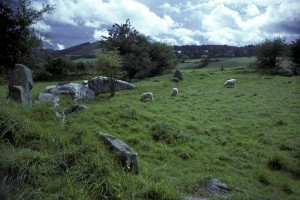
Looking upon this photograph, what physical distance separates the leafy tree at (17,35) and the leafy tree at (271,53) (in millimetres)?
43011

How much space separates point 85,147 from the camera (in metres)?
7.07

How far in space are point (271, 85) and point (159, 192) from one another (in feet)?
112

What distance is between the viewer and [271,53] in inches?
2138

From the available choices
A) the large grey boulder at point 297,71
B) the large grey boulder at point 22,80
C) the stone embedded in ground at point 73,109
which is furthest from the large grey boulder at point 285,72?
the large grey boulder at point 22,80

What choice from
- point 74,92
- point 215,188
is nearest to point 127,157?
point 215,188

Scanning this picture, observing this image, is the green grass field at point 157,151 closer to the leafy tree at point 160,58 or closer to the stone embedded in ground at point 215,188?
the stone embedded in ground at point 215,188

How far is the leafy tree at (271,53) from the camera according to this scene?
5416 centimetres

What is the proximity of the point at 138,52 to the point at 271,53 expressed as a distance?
84.9 ft

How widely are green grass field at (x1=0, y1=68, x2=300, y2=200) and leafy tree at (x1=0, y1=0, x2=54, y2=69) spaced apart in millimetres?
6040

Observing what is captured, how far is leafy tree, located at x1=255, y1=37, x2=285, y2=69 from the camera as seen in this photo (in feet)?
178

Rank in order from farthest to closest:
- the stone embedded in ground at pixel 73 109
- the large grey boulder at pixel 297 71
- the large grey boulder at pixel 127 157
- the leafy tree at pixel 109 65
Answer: the large grey boulder at pixel 297 71 → the leafy tree at pixel 109 65 → the stone embedded in ground at pixel 73 109 → the large grey boulder at pixel 127 157

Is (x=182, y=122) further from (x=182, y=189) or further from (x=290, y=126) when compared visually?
(x=182, y=189)

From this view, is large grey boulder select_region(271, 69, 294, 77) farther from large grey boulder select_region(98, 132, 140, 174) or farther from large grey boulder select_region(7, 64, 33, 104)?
large grey boulder select_region(98, 132, 140, 174)

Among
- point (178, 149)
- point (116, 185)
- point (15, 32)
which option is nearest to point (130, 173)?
point (116, 185)
